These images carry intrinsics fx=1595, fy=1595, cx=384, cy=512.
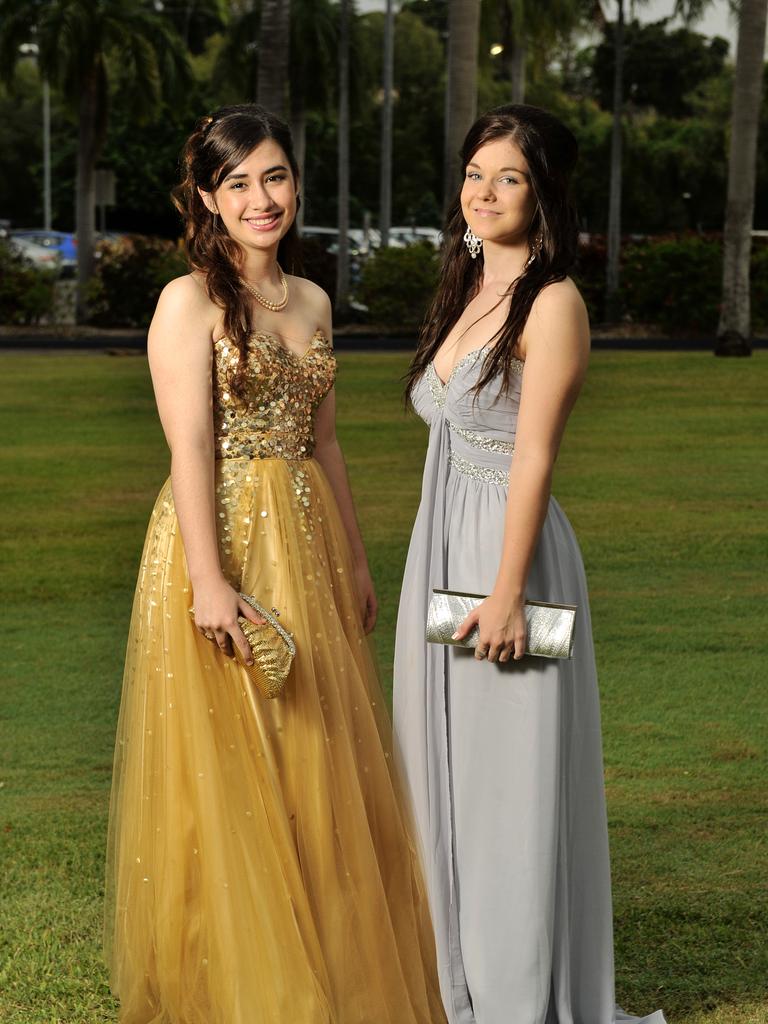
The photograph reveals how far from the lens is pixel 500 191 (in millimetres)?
3426

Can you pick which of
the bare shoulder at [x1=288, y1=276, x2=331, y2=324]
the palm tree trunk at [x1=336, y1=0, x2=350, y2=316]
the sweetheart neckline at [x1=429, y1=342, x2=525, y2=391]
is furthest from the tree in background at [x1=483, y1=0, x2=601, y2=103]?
the sweetheart neckline at [x1=429, y1=342, x2=525, y2=391]

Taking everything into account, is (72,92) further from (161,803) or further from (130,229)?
(161,803)

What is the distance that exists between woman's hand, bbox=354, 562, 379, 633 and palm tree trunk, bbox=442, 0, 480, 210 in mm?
17608

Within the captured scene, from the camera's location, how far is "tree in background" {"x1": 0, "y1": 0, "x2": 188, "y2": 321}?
3338cm

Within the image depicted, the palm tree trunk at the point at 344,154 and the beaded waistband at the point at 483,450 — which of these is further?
the palm tree trunk at the point at 344,154

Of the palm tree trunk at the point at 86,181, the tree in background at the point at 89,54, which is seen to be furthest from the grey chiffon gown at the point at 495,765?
the tree in background at the point at 89,54

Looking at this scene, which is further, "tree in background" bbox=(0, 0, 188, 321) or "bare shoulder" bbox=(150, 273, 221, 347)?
"tree in background" bbox=(0, 0, 188, 321)

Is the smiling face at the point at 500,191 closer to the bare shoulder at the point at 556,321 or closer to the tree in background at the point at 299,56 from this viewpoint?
the bare shoulder at the point at 556,321

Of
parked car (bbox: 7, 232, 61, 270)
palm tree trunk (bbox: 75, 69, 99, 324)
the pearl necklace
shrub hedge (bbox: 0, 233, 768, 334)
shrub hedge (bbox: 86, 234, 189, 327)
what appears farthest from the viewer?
parked car (bbox: 7, 232, 61, 270)

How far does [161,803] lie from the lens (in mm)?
3723

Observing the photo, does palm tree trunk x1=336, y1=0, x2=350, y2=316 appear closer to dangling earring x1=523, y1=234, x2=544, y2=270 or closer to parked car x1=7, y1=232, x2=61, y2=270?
parked car x1=7, y1=232, x2=61, y2=270

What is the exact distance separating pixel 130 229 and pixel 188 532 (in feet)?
195

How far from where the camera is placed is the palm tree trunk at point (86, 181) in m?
32.4

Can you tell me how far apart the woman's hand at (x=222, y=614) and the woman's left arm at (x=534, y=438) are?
19.6 inches
